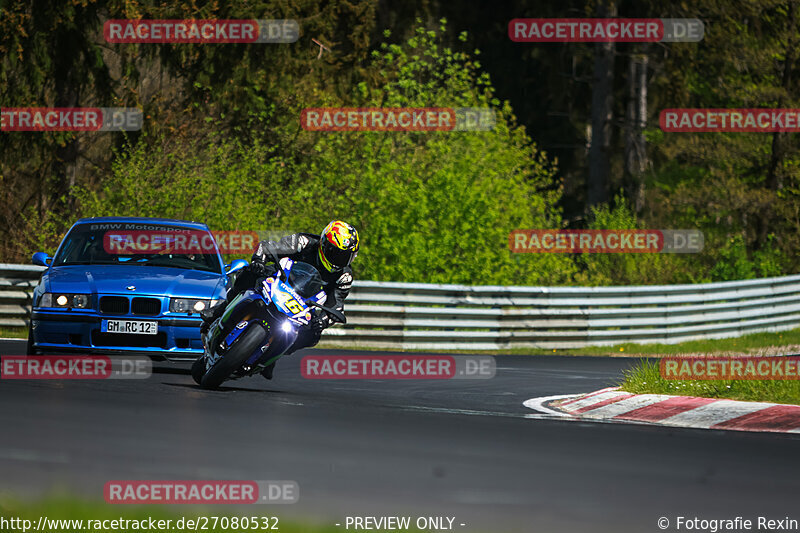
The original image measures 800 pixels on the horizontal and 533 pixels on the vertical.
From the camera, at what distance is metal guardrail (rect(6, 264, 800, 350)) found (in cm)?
2188

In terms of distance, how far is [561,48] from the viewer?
164 feet

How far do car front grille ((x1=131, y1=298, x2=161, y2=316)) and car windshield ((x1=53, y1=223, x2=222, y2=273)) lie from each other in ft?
3.84

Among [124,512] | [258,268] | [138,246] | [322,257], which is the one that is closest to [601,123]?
[138,246]

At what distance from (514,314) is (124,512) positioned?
1649 centimetres

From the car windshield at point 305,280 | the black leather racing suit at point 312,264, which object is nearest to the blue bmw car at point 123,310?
the black leather racing suit at point 312,264

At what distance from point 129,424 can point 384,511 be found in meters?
3.74

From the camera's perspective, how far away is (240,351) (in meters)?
11.7

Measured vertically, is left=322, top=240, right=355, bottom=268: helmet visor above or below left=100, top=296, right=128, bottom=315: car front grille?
above

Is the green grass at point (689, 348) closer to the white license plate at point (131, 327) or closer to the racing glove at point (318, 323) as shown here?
the white license plate at point (131, 327)

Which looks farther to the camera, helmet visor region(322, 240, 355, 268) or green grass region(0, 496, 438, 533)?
helmet visor region(322, 240, 355, 268)

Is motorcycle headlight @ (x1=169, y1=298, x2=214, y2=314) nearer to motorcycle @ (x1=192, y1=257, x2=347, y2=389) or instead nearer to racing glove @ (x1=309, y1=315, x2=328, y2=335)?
motorcycle @ (x1=192, y1=257, x2=347, y2=389)

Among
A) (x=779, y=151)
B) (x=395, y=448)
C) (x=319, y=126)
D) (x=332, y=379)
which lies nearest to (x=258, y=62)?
(x=319, y=126)

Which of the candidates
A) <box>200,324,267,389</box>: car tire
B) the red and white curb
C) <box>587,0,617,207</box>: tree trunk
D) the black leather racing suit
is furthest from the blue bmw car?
<box>587,0,617,207</box>: tree trunk

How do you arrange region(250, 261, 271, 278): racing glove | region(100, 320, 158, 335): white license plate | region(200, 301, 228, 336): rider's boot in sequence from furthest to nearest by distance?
1. region(100, 320, 158, 335): white license plate
2. region(200, 301, 228, 336): rider's boot
3. region(250, 261, 271, 278): racing glove
